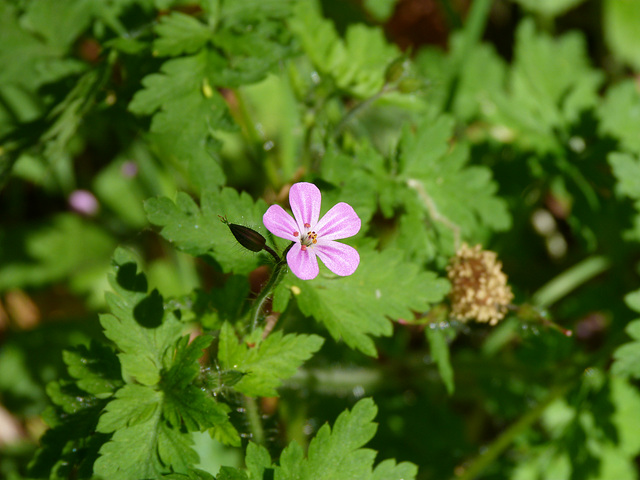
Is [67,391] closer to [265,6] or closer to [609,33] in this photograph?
[265,6]

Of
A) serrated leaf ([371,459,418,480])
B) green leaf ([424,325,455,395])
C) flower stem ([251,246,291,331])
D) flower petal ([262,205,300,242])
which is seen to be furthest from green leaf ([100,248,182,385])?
green leaf ([424,325,455,395])

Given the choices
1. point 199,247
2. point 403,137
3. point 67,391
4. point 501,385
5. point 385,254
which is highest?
point 403,137

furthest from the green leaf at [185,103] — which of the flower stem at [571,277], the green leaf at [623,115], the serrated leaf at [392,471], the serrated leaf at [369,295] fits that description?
the flower stem at [571,277]

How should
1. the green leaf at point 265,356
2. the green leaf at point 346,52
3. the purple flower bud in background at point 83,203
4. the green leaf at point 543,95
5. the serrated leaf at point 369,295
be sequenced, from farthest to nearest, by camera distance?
the purple flower bud in background at point 83,203
the green leaf at point 543,95
the green leaf at point 346,52
the serrated leaf at point 369,295
the green leaf at point 265,356

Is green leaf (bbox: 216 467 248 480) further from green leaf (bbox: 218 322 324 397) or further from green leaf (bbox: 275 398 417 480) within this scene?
green leaf (bbox: 218 322 324 397)

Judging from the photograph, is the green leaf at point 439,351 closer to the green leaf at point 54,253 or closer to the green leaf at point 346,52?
the green leaf at point 346,52

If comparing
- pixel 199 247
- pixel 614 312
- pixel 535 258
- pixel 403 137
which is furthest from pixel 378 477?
pixel 535 258

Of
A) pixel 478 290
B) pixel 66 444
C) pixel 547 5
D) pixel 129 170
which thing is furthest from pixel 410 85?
pixel 547 5
